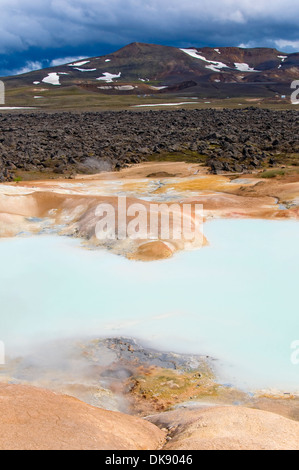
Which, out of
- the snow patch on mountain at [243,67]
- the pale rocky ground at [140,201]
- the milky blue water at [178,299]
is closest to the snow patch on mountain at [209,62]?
the snow patch on mountain at [243,67]

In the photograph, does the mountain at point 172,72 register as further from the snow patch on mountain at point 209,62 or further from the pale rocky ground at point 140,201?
the pale rocky ground at point 140,201

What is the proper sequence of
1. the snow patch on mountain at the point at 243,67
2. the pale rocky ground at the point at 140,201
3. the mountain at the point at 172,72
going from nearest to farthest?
the pale rocky ground at the point at 140,201, the mountain at the point at 172,72, the snow patch on mountain at the point at 243,67

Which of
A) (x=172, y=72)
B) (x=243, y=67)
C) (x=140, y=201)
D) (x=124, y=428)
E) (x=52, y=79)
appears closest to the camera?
(x=124, y=428)

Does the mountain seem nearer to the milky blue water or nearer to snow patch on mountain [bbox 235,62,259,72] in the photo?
snow patch on mountain [bbox 235,62,259,72]

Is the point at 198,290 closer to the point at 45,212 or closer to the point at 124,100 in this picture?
the point at 45,212

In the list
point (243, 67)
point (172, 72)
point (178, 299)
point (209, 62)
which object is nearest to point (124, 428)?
point (178, 299)

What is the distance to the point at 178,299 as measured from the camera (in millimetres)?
9422

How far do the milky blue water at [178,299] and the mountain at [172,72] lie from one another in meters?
99.2

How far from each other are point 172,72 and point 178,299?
157 metres

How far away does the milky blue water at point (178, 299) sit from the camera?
7664 millimetres

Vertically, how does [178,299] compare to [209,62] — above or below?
below

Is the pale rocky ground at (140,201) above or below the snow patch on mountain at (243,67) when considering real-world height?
below

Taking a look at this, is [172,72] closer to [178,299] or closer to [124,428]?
[178,299]
